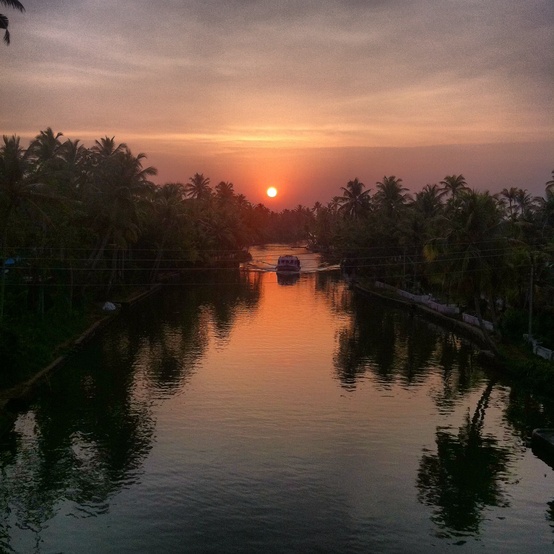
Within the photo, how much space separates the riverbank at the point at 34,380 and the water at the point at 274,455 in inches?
29.2

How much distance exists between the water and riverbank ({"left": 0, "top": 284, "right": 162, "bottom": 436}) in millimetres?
742

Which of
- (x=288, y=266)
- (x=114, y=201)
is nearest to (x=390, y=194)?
(x=288, y=266)

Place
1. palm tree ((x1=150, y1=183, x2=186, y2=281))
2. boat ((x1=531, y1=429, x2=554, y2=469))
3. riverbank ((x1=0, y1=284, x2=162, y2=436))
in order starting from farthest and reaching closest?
palm tree ((x1=150, y1=183, x2=186, y2=281)), riverbank ((x1=0, y1=284, x2=162, y2=436)), boat ((x1=531, y1=429, x2=554, y2=469))

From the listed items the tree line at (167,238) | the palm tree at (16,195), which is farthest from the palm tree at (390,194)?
the palm tree at (16,195)

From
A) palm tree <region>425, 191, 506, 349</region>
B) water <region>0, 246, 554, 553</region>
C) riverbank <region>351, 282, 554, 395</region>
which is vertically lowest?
water <region>0, 246, 554, 553</region>

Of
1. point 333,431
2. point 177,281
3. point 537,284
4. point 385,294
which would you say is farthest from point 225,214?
point 333,431

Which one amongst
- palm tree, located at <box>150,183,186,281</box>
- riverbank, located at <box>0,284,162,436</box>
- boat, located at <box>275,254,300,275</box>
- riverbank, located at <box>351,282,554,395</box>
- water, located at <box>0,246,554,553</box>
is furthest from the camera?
boat, located at <box>275,254,300,275</box>

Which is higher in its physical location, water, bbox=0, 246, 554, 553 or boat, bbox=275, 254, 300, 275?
boat, bbox=275, 254, 300, 275

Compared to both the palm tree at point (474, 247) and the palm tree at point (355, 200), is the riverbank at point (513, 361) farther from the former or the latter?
the palm tree at point (355, 200)

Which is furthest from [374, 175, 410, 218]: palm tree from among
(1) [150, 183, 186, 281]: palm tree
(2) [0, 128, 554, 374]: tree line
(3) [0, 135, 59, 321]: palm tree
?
(3) [0, 135, 59, 321]: palm tree

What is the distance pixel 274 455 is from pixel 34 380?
51.7ft

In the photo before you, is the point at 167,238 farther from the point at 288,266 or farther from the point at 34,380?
the point at 34,380

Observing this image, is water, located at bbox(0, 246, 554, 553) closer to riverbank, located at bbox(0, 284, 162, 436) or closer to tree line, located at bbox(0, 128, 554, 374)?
riverbank, located at bbox(0, 284, 162, 436)

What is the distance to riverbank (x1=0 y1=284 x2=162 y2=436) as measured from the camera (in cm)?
3045
